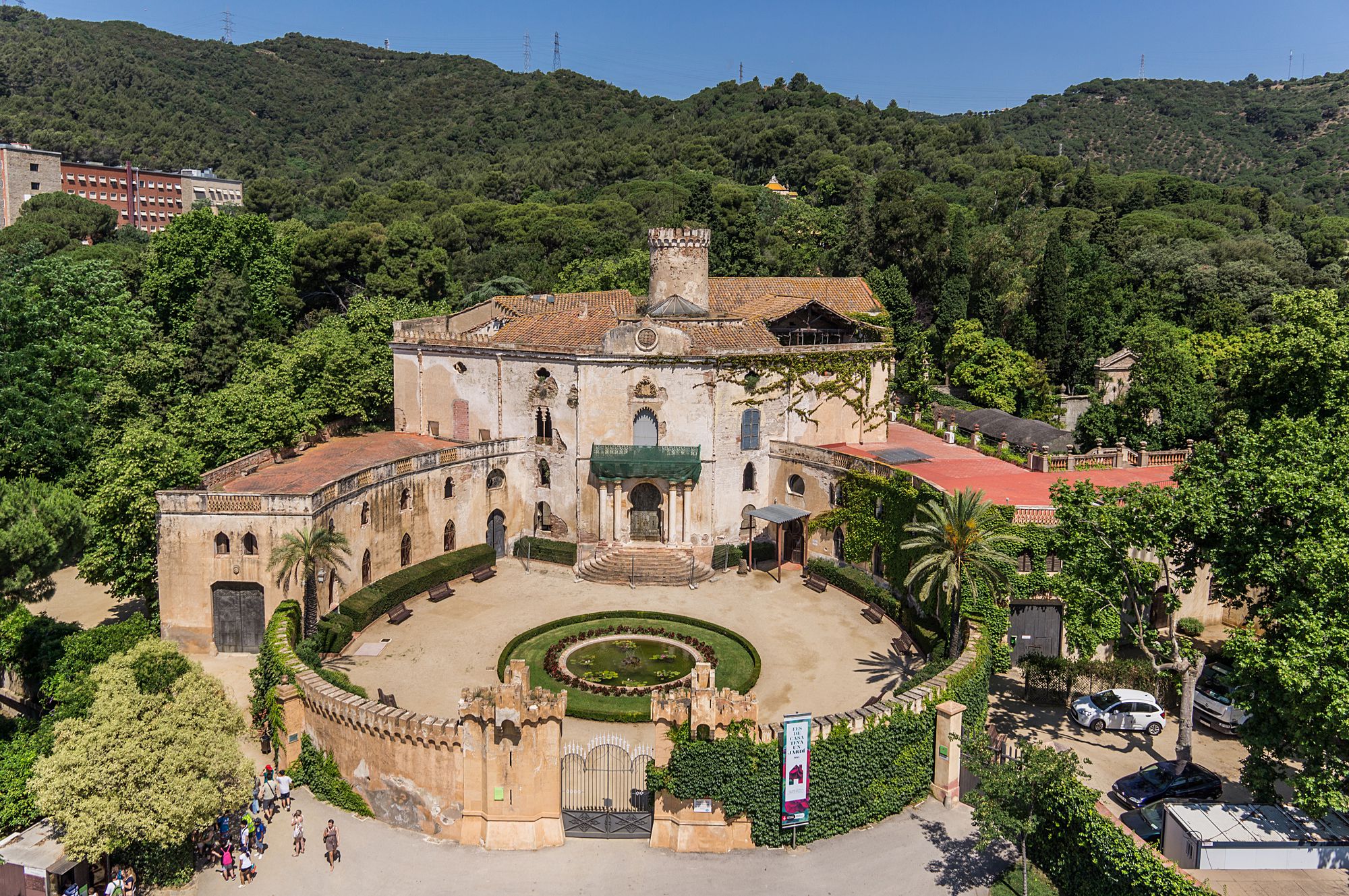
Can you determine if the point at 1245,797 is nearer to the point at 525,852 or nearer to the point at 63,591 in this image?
the point at 525,852

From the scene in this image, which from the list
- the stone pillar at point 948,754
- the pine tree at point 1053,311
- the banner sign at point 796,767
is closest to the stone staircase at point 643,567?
the stone pillar at point 948,754

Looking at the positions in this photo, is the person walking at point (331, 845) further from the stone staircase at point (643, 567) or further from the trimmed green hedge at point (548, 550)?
the trimmed green hedge at point (548, 550)

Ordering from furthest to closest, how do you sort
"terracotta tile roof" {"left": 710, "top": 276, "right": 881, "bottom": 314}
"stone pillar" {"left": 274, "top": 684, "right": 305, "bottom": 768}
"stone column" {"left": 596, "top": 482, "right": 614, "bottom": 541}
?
"terracotta tile roof" {"left": 710, "top": 276, "right": 881, "bottom": 314} → "stone column" {"left": 596, "top": 482, "right": 614, "bottom": 541} → "stone pillar" {"left": 274, "top": 684, "right": 305, "bottom": 768}

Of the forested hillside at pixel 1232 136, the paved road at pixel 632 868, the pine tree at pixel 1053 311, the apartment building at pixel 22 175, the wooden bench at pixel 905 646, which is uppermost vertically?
the forested hillside at pixel 1232 136

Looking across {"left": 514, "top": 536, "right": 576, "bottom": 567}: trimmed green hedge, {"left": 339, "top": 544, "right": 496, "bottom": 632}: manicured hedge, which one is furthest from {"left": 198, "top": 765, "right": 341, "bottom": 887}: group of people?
{"left": 514, "top": 536, "right": 576, "bottom": 567}: trimmed green hedge

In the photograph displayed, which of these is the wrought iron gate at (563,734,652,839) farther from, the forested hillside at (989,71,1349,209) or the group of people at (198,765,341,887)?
the forested hillside at (989,71,1349,209)

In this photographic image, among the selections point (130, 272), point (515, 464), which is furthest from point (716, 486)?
point (130, 272)
